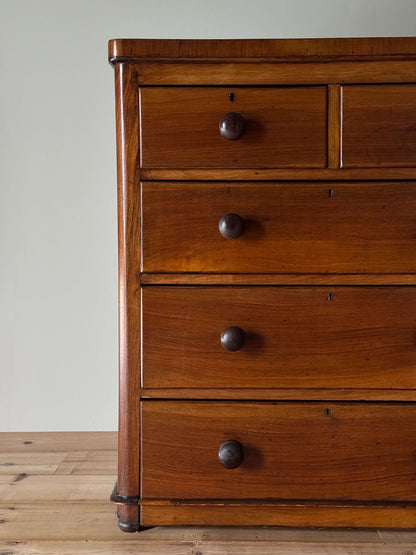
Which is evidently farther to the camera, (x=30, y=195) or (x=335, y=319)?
(x=30, y=195)

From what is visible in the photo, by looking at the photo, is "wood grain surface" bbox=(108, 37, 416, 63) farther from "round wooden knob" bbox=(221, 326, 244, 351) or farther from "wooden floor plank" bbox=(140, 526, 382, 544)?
"wooden floor plank" bbox=(140, 526, 382, 544)

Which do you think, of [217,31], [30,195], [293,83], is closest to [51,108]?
[30,195]

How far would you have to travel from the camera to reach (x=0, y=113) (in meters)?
1.90

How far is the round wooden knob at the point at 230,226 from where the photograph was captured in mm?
1271

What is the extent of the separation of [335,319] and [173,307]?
35cm

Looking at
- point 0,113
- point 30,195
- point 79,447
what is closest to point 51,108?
point 0,113

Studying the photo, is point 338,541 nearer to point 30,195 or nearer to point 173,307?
point 173,307

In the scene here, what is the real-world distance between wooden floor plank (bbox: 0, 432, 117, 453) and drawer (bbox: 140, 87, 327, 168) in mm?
1018

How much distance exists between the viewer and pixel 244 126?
128 cm

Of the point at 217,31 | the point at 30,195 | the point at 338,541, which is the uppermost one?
the point at 217,31

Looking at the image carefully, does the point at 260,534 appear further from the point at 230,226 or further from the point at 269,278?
the point at 230,226

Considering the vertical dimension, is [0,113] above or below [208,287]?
above

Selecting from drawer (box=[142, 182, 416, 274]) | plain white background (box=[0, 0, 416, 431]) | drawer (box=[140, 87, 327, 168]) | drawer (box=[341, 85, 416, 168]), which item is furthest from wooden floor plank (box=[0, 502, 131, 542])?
drawer (box=[341, 85, 416, 168])

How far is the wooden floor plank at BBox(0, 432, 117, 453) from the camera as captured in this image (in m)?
1.88
